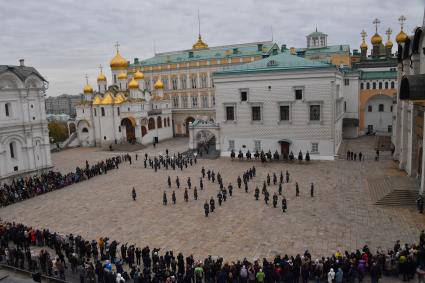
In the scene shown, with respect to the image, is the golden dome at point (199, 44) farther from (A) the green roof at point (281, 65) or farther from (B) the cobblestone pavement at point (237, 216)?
(B) the cobblestone pavement at point (237, 216)

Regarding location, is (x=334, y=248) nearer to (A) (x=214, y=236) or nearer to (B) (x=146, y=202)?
(A) (x=214, y=236)

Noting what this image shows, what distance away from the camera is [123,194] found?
24609mm

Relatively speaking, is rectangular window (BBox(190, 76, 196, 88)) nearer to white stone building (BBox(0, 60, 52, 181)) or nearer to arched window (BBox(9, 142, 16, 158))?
white stone building (BBox(0, 60, 52, 181))

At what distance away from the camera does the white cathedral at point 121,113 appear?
4528 cm

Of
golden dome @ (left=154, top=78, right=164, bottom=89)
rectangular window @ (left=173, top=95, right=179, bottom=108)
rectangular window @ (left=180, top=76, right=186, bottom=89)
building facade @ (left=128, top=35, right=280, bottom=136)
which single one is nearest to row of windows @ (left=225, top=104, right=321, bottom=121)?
building facade @ (left=128, top=35, right=280, bottom=136)

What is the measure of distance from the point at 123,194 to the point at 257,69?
56.2 ft

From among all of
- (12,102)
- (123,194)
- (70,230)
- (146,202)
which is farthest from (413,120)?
(12,102)

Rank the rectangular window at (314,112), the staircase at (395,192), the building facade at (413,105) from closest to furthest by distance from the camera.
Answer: the building facade at (413,105) < the staircase at (395,192) < the rectangular window at (314,112)

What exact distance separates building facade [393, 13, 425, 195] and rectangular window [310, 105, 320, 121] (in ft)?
20.9

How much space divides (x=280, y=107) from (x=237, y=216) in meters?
16.6

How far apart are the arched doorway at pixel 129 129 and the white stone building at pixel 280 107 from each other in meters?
14.4

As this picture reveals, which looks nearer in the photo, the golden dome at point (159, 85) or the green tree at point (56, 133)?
the golden dome at point (159, 85)

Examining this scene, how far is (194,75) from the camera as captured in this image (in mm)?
52594

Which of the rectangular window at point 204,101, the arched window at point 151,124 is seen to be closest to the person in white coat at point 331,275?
the arched window at point 151,124
